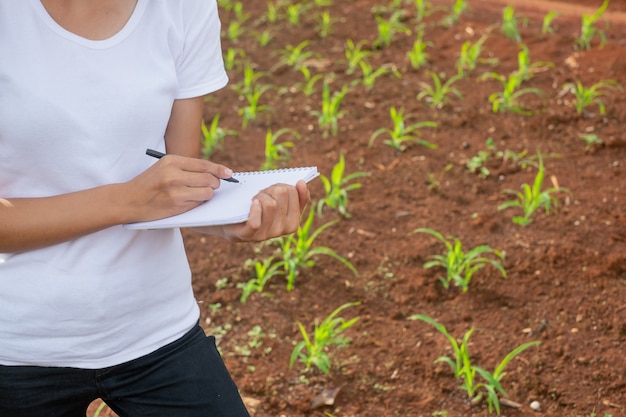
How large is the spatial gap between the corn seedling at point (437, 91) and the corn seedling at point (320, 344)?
5.37ft

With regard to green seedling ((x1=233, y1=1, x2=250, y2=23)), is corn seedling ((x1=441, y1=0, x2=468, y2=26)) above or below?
below

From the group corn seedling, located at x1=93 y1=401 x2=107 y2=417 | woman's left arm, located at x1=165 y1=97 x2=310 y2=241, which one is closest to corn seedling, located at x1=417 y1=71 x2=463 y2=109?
corn seedling, located at x1=93 y1=401 x2=107 y2=417

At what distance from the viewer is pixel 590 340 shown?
258 centimetres

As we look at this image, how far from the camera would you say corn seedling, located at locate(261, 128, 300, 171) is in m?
3.64

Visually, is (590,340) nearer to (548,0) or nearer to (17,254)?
(17,254)

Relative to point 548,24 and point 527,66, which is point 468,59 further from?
point 548,24

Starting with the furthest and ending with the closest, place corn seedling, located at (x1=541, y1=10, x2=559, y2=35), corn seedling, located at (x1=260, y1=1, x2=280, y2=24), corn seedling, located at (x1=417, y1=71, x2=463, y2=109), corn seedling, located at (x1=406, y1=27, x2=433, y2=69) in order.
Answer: corn seedling, located at (x1=260, y1=1, x2=280, y2=24)
corn seedling, located at (x1=541, y1=10, x2=559, y2=35)
corn seedling, located at (x1=406, y1=27, x2=433, y2=69)
corn seedling, located at (x1=417, y1=71, x2=463, y2=109)

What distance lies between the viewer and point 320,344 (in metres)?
2.55

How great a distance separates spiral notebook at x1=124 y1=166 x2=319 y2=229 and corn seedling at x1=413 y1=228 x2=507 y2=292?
1.34m

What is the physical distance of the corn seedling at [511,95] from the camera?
12.9 ft

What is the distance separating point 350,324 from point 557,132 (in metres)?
1.60

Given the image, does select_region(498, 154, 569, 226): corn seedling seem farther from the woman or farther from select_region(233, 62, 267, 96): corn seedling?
the woman

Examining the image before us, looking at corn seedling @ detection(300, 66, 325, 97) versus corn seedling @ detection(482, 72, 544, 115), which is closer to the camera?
corn seedling @ detection(482, 72, 544, 115)

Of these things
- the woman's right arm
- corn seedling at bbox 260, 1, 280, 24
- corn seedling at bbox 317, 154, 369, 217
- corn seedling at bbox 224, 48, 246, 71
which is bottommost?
corn seedling at bbox 317, 154, 369, 217
